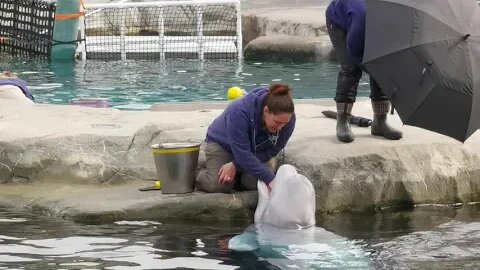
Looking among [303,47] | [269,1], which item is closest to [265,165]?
[303,47]

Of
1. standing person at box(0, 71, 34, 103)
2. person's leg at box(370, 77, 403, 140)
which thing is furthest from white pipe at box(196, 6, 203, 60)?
person's leg at box(370, 77, 403, 140)

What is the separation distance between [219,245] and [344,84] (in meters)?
1.77

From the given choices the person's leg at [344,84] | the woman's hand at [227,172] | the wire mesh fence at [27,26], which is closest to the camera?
the woman's hand at [227,172]

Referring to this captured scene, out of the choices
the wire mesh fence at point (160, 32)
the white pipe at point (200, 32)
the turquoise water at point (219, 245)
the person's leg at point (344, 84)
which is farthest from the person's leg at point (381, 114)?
the white pipe at point (200, 32)

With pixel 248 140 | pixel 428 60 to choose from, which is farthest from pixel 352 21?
pixel 248 140

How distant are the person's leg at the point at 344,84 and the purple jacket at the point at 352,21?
9 cm

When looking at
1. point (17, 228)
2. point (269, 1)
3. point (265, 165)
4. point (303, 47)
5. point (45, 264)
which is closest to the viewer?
point (45, 264)

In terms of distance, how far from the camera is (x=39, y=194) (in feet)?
22.5

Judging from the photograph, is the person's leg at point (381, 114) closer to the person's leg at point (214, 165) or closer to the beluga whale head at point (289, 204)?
the beluga whale head at point (289, 204)

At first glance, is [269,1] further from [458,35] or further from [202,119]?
[458,35]

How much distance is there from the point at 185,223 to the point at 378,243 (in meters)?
1.26

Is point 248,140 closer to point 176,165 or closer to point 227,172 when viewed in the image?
point 227,172

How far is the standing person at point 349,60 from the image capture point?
6.76 metres

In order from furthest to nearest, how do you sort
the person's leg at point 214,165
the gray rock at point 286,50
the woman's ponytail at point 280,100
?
the gray rock at point 286,50
the person's leg at point 214,165
the woman's ponytail at point 280,100
